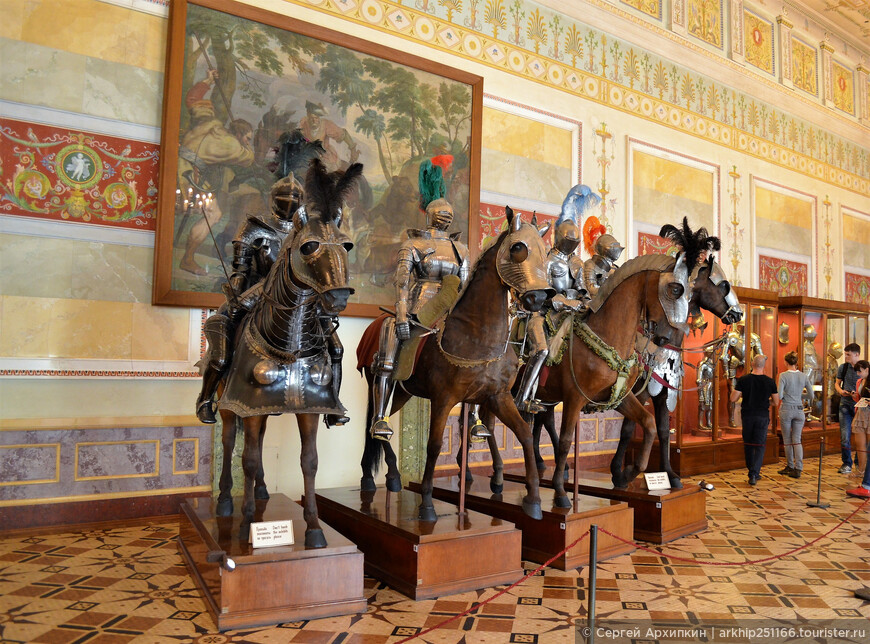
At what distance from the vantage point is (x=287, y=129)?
7.33 m

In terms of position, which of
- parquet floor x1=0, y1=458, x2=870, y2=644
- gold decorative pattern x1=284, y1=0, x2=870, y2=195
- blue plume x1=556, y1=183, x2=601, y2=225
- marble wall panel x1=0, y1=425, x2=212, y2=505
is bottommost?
parquet floor x1=0, y1=458, x2=870, y2=644

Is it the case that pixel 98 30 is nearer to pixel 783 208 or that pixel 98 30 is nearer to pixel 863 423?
pixel 863 423

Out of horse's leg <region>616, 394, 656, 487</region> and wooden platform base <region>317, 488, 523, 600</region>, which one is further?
horse's leg <region>616, 394, 656, 487</region>

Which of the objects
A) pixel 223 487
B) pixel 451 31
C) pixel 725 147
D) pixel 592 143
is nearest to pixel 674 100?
pixel 725 147

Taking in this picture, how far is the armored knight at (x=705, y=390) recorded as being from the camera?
10203mm

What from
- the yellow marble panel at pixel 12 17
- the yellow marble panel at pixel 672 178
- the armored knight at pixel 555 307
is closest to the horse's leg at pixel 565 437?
the armored knight at pixel 555 307

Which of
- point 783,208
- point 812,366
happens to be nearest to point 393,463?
point 812,366

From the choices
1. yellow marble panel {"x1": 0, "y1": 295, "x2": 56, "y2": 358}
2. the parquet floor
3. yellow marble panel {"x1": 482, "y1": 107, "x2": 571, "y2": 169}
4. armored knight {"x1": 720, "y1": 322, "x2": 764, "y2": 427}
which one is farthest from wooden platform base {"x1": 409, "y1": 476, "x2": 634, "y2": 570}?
armored knight {"x1": 720, "y1": 322, "x2": 764, "y2": 427}

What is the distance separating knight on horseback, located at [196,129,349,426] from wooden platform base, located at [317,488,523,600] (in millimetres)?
1309

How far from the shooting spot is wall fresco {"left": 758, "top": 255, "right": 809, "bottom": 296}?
Result: 1333 centimetres

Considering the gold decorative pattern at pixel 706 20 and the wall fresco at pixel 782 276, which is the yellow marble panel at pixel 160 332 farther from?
the wall fresco at pixel 782 276

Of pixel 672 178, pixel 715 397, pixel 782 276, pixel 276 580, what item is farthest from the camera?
pixel 782 276

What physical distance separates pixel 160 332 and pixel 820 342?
1213 centimetres

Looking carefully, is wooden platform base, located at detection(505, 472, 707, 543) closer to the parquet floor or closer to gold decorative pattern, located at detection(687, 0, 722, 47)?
the parquet floor
